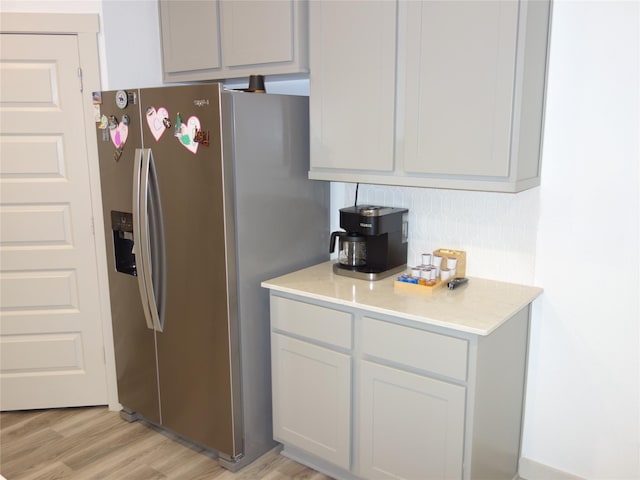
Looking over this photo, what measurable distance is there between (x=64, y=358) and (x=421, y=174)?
7.22ft

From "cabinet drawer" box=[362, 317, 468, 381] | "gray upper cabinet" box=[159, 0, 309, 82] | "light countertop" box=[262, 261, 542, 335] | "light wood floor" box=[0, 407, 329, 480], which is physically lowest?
"light wood floor" box=[0, 407, 329, 480]

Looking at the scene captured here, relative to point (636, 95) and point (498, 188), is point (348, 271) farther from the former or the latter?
point (636, 95)

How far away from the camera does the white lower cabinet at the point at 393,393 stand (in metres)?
2.03

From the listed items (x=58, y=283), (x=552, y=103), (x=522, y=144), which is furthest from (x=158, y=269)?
(x=552, y=103)

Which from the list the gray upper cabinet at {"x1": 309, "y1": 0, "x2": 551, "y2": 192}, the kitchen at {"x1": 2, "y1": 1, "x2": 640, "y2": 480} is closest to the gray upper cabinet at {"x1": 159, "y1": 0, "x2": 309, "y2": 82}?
the gray upper cabinet at {"x1": 309, "y1": 0, "x2": 551, "y2": 192}

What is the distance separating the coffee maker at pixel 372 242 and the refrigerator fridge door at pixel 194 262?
53cm

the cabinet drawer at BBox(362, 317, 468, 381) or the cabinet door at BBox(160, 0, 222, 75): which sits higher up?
the cabinet door at BBox(160, 0, 222, 75)

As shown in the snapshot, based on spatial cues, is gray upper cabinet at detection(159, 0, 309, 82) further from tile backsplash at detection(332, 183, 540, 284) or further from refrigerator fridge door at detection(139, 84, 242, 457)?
tile backsplash at detection(332, 183, 540, 284)

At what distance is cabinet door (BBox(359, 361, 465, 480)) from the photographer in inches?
80.5

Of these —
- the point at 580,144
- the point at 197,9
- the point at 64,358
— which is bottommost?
the point at 64,358

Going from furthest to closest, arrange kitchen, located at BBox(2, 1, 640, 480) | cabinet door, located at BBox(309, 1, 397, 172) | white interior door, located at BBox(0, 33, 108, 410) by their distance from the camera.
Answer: white interior door, located at BBox(0, 33, 108, 410) < cabinet door, located at BBox(309, 1, 397, 172) < kitchen, located at BBox(2, 1, 640, 480)

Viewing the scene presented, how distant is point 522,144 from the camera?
204cm

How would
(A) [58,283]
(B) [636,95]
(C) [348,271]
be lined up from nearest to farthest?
(B) [636,95], (C) [348,271], (A) [58,283]

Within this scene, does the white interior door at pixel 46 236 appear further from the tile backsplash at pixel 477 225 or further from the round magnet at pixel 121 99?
the tile backsplash at pixel 477 225
